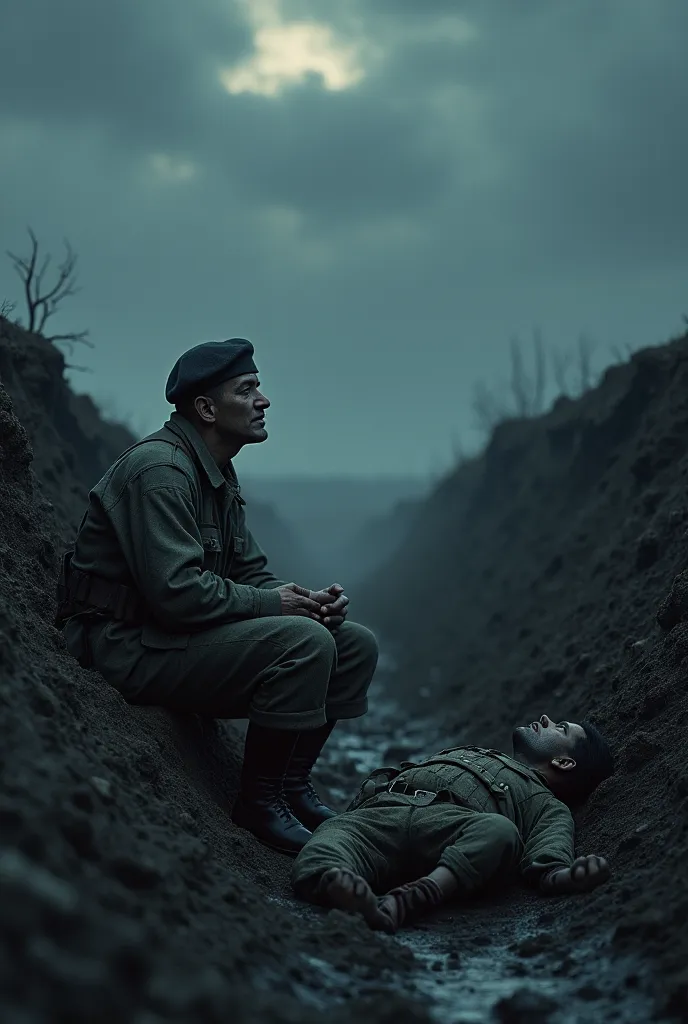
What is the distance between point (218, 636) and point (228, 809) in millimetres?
962

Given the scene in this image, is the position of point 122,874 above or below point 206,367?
below

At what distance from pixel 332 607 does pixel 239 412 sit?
962 mm

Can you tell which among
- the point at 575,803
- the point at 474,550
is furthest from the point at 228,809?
the point at 474,550

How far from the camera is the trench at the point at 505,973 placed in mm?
2633

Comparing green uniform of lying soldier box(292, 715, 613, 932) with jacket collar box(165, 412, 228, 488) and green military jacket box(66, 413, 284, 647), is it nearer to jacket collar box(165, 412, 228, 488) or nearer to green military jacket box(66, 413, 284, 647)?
green military jacket box(66, 413, 284, 647)

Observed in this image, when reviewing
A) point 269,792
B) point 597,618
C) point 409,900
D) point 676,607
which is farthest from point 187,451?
point 597,618

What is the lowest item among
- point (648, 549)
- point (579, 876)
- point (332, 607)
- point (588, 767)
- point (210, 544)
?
point (579, 876)

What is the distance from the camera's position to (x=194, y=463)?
4562mm

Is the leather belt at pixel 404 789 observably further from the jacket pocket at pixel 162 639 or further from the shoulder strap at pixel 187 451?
the shoulder strap at pixel 187 451

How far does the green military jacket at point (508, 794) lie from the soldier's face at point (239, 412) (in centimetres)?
160

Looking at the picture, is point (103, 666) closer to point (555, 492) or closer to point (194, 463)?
point (194, 463)

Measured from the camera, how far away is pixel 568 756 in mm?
4602

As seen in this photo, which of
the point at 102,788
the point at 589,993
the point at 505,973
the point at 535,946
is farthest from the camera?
the point at 535,946

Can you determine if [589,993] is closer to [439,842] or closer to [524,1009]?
[524,1009]
